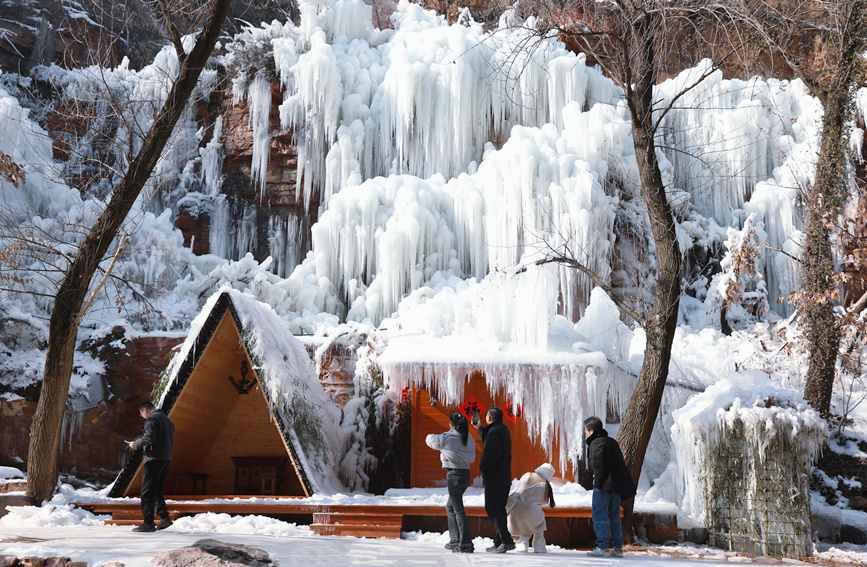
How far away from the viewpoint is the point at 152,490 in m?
7.35

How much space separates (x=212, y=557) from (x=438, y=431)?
7.74m

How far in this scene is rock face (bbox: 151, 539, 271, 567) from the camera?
4789 millimetres

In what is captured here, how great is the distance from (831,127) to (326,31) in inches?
567

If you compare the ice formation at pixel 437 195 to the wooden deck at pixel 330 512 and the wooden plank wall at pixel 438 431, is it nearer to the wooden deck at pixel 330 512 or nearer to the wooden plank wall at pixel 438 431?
the wooden plank wall at pixel 438 431

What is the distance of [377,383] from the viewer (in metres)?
13.1

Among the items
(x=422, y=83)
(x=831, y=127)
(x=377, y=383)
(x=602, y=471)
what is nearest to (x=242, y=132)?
(x=422, y=83)

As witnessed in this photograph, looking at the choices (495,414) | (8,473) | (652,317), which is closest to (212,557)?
(495,414)

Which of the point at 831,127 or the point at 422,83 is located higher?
the point at 422,83

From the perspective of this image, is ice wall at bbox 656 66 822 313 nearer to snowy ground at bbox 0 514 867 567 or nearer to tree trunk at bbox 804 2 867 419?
tree trunk at bbox 804 2 867 419

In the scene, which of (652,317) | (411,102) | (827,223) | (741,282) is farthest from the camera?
(411,102)

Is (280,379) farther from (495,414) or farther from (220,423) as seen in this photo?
(495,414)

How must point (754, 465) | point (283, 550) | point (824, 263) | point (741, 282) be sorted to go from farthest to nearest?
point (741, 282), point (824, 263), point (754, 465), point (283, 550)

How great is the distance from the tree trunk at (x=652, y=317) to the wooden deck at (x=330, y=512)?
1.14m

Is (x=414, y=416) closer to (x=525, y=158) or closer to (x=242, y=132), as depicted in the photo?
(x=525, y=158)
